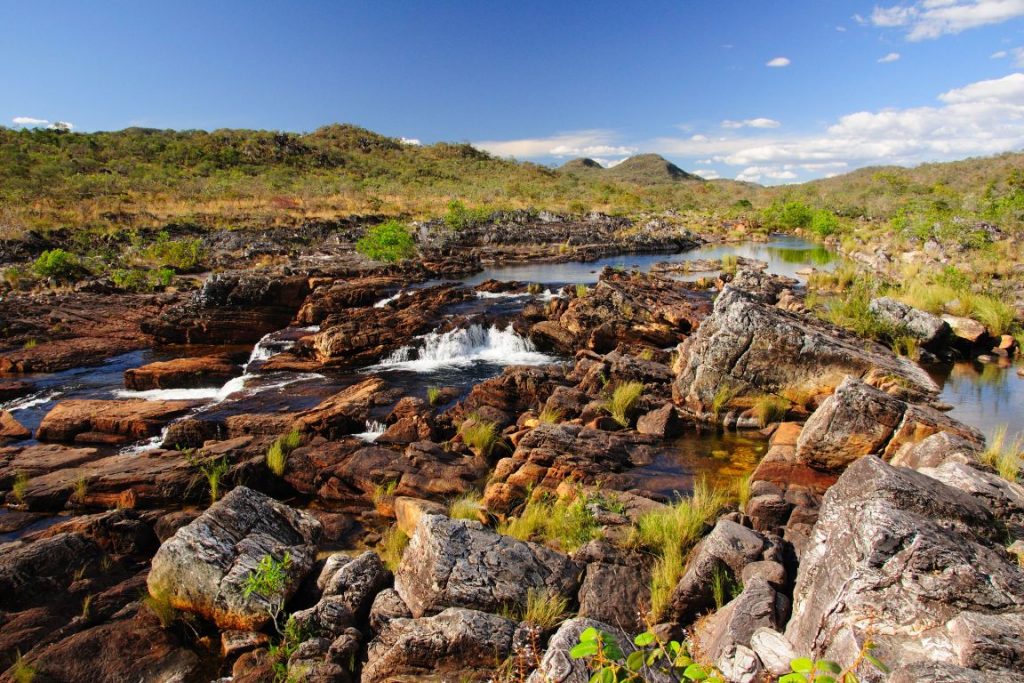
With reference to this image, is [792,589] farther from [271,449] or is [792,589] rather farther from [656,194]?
[656,194]

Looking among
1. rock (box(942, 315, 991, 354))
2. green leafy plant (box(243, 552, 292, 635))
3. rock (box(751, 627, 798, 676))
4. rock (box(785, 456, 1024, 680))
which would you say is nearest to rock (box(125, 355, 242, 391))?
green leafy plant (box(243, 552, 292, 635))

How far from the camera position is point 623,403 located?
39.1ft

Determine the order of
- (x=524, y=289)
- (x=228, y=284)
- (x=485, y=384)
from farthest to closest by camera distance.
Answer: (x=524, y=289), (x=228, y=284), (x=485, y=384)

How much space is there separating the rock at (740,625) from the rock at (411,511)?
3743 millimetres

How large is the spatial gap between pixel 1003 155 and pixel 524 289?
92146 mm

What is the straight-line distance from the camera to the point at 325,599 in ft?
18.7

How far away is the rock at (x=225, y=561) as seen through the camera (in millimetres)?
5770

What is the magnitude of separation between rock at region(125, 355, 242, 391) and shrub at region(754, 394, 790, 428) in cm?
1333

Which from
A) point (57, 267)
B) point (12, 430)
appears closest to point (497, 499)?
point (12, 430)

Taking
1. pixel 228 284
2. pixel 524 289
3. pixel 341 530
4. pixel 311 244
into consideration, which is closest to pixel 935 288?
pixel 524 289

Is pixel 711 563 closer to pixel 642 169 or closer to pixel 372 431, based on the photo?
pixel 372 431

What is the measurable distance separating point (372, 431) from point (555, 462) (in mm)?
4605

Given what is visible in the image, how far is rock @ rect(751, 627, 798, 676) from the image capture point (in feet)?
13.3

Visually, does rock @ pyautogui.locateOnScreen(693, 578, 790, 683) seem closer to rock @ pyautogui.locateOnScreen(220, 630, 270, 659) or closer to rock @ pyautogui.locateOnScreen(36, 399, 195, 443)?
rock @ pyautogui.locateOnScreen(220, 630, 270, 659)
